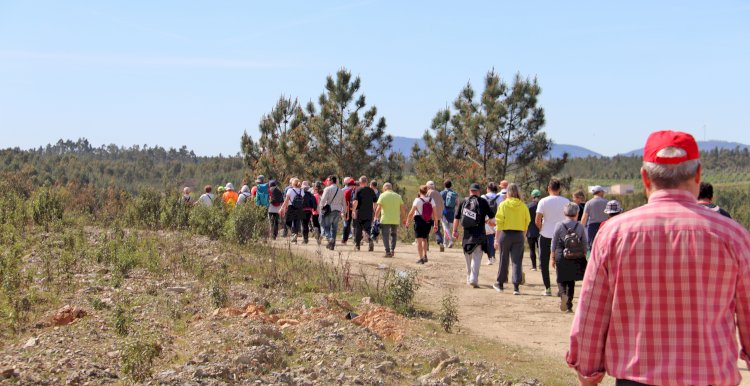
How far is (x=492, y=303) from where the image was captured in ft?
41.8

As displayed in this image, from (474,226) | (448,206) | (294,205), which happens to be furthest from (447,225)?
(474,226)

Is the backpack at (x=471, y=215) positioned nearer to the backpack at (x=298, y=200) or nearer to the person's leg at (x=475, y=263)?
the person's leg at (x=475, y=263)

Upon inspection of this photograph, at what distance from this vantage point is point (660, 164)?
3623mm

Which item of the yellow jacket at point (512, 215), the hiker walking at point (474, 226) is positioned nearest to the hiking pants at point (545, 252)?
the yellow jacket at point (512, 215)

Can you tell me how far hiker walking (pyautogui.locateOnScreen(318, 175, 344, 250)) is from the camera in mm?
18656

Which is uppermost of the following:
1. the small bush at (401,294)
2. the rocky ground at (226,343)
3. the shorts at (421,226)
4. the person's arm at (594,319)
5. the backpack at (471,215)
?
the backpack at (471,215)

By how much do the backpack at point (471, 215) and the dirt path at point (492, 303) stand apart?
44.1 inches

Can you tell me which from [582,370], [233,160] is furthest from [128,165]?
[582,370]

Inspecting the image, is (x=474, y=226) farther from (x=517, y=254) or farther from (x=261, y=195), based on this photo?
(x=261, y=195)

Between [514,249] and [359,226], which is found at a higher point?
[359,226]

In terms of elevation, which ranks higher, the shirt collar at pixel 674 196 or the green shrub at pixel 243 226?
the shirt collar at pixel 674 196

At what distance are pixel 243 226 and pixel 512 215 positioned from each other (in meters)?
6.08

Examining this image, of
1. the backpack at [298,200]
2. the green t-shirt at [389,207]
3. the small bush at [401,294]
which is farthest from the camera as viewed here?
the backpack at [298,200]

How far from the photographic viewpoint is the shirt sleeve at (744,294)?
3443mm
